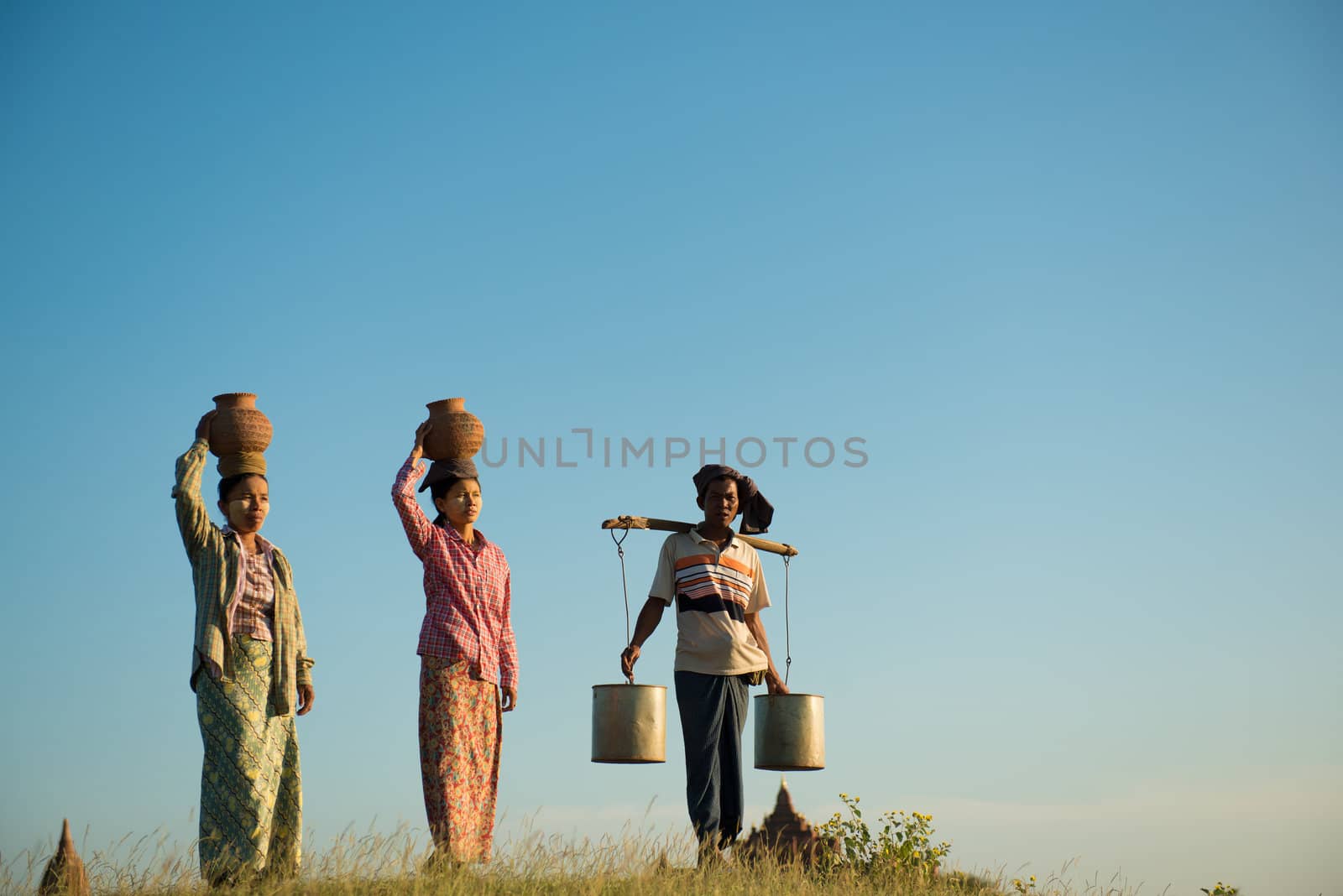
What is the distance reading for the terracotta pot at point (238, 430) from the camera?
21.2 feet

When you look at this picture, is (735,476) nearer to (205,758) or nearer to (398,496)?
(398,496)

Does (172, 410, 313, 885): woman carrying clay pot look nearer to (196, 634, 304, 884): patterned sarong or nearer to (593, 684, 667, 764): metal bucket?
(196, 634, 304, 884): patterned sarong

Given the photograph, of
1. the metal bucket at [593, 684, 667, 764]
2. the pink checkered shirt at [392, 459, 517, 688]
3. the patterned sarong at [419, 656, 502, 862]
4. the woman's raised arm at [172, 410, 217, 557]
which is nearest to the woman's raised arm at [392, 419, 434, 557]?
the pink checkered shirt at [392, 459, 517, 688]

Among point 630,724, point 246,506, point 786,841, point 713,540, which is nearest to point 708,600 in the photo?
point 713,540

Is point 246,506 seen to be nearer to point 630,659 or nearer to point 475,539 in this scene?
point 475,539

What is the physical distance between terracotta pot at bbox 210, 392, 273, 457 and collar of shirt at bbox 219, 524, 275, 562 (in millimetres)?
365

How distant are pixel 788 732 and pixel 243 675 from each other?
309 cm

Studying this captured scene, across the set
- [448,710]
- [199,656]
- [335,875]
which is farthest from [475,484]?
[335,875]

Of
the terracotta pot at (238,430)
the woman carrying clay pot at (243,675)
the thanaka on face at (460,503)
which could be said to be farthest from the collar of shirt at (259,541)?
the thanaka on face at (460,503)

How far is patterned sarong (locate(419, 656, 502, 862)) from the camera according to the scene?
254 inches

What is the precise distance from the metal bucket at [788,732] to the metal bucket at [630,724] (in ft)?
2.39

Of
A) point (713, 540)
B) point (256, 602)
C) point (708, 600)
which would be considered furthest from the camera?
point (713, 540)

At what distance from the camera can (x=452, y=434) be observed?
6906 mm

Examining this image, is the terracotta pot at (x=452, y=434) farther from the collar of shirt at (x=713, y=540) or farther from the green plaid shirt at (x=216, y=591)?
the collar of shirt at (x=713, y=540)
